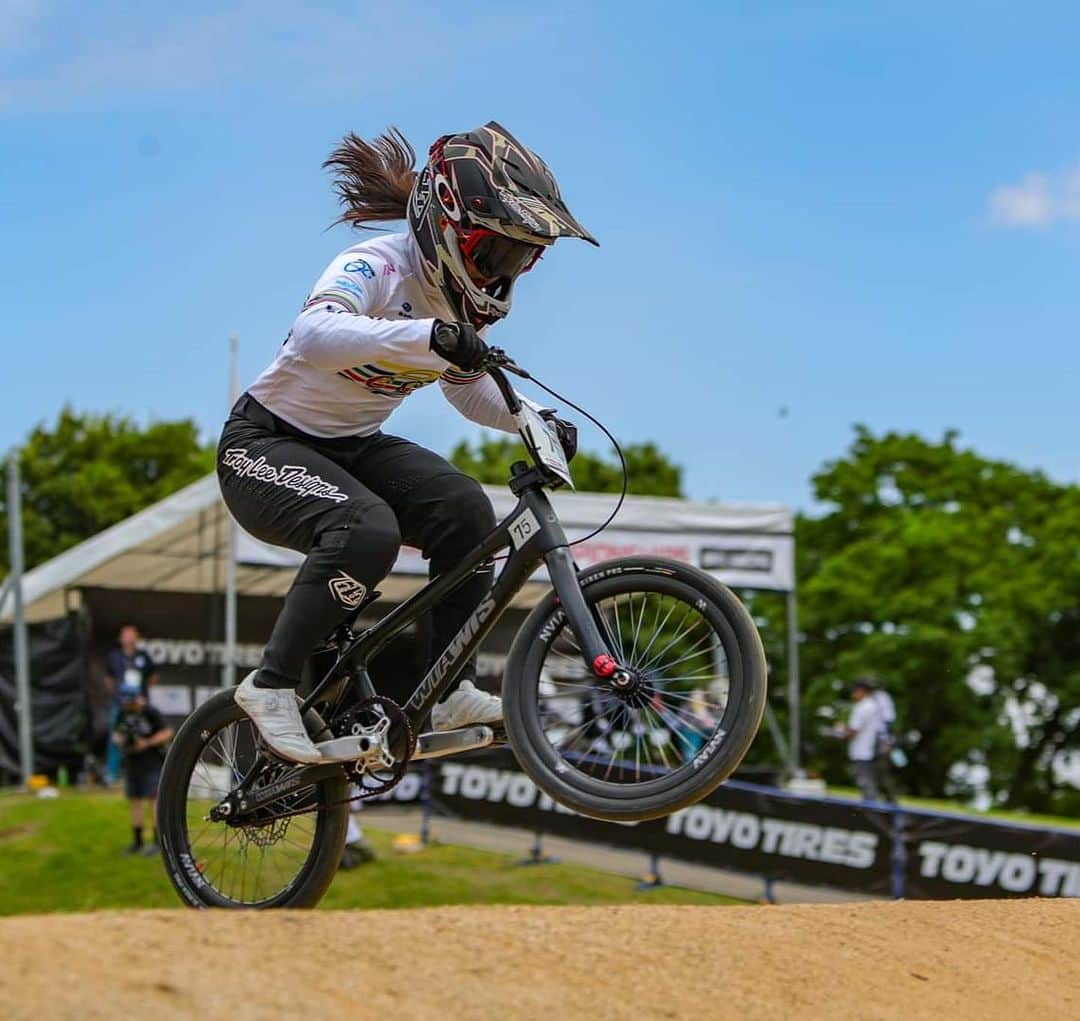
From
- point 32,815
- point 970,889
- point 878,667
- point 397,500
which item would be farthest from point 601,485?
point 397,500

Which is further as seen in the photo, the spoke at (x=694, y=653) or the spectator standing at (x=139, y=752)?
the spectator standing at (x=139, y=752)

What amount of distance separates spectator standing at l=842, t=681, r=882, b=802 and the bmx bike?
12870mm

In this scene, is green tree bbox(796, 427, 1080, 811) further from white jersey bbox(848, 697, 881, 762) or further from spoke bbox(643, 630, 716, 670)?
spoke bbox(643, 630, 716, 670)

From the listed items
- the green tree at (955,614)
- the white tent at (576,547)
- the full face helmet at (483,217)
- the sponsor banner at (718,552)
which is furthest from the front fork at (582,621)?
the green tree at (955,614)

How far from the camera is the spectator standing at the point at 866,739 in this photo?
1798 centimetres

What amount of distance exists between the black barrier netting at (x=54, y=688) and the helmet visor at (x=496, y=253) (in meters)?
17.6

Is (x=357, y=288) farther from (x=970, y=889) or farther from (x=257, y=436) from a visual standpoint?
(x=970, y=889)

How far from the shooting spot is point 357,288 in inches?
216

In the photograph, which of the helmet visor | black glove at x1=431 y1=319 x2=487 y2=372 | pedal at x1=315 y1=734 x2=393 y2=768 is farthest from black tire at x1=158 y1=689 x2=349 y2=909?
the helmet visor

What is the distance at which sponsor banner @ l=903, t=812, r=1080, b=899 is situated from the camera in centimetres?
1236

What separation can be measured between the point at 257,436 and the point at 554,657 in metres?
1.58

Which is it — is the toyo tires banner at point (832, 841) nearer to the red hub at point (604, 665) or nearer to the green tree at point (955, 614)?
the red hub at point (604, 665)

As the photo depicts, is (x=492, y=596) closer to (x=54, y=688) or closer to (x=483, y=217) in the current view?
(x=483, y=217)

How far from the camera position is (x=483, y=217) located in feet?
17.5
